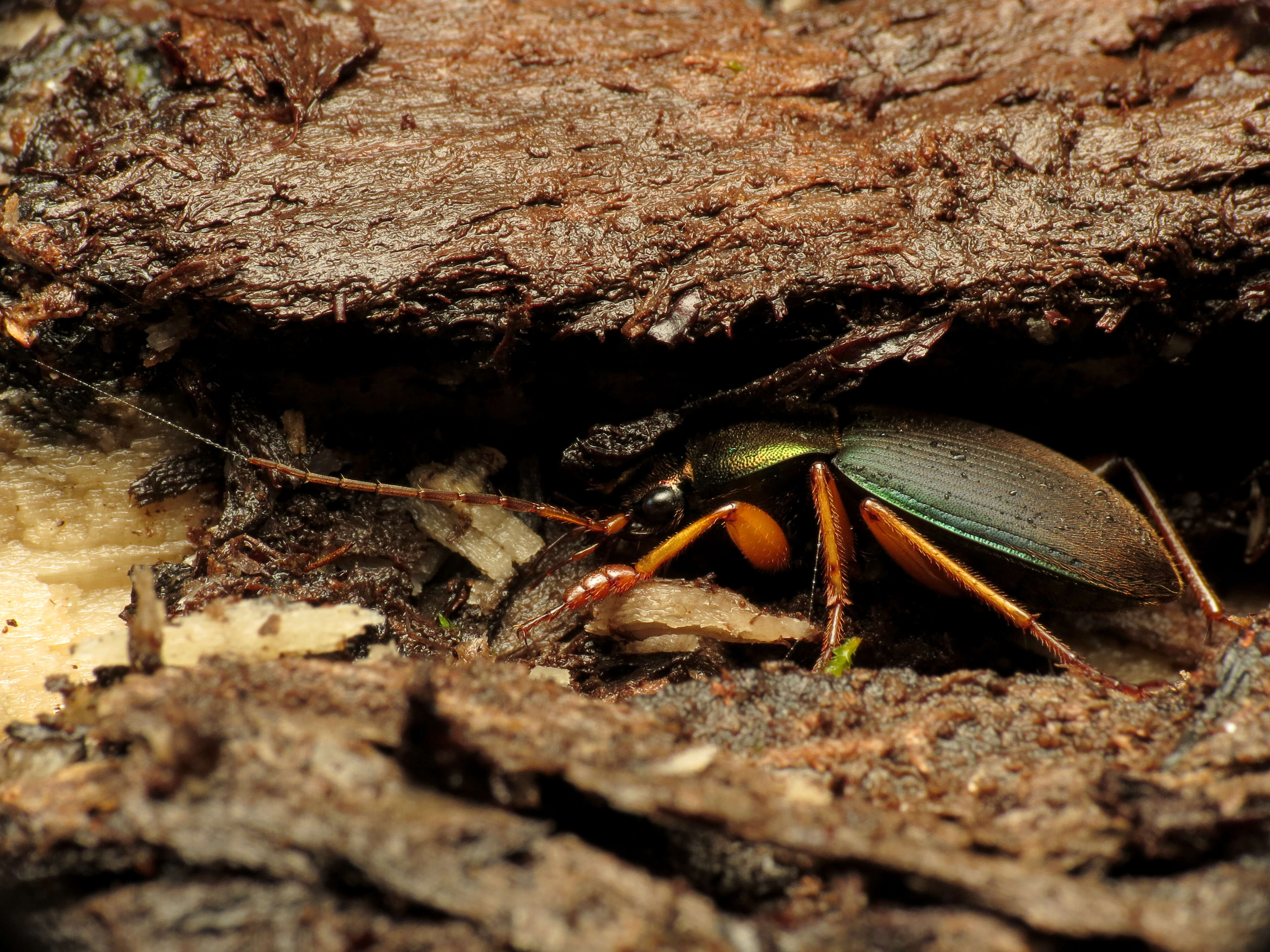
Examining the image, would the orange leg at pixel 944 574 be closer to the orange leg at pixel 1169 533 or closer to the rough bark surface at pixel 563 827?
the orange leg at pixel 1169 533

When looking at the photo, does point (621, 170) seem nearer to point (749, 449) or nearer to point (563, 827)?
point (749, 449)

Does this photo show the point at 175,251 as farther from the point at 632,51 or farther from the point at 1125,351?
the point at 1125,351

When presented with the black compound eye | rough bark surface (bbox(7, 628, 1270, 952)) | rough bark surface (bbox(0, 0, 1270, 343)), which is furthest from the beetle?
rough bark surface (bbox(7, 628, 1270, 952))

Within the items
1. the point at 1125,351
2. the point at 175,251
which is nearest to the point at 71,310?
the point at 175,251

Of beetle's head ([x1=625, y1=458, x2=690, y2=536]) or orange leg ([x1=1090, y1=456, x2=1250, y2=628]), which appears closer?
orange leg ([x1=1090, y1=456, x2=1250, y2=628])

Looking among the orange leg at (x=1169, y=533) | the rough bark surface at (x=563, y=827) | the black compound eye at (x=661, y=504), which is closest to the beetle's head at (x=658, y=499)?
the black compound eye at (x=661, y=504)

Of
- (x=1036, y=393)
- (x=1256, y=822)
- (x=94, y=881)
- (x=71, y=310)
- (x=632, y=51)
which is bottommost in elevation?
(x=94, y=881)

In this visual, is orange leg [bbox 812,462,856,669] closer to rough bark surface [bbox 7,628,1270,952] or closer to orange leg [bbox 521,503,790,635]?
orange leg [bbox 521,503,790,635]
